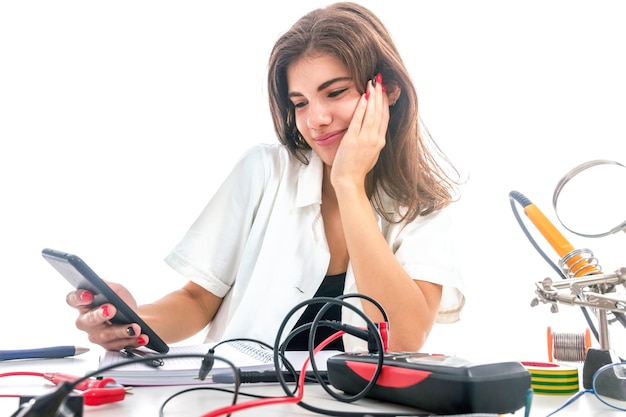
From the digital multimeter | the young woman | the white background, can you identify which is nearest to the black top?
the young woman

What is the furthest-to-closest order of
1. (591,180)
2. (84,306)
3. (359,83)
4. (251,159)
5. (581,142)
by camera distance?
(581,142) → (251,159) → (359,83) → (84,306) → (591,180)

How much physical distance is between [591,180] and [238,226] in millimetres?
879

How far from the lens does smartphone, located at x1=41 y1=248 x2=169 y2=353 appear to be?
2.51 ft

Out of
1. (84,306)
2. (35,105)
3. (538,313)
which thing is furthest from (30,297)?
(538,313)

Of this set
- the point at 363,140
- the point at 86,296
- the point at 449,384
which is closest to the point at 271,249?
the point at 363,140

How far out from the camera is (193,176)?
89.4 inches

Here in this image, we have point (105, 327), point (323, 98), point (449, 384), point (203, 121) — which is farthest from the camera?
point (203, 121)

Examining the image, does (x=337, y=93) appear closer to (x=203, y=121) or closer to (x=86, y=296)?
(x=86, y=296)

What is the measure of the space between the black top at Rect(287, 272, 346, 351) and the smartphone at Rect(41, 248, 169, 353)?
1.49 feet

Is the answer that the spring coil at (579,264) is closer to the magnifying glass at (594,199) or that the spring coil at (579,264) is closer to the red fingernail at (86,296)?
the magnifying glass at (594,199)

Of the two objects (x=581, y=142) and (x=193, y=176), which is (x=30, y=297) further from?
(x=581, y=142)

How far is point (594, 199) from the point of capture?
0.83 metres

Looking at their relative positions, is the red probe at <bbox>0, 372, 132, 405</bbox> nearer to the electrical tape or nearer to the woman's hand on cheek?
the electrical tape

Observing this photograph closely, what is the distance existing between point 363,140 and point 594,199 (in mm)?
634
